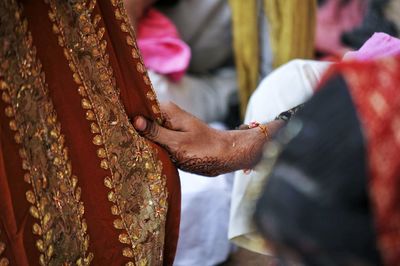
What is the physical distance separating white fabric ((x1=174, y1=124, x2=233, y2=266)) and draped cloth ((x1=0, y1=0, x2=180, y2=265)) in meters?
0.45

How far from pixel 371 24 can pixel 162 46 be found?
564 millimetres

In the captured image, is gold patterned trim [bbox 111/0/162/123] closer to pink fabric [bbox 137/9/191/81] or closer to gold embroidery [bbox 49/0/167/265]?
gold embroidery [bbox 49/0/167/265]

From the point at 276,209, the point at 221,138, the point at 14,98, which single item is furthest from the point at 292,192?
the point at 221,138

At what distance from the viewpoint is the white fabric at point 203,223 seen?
4.58 feet

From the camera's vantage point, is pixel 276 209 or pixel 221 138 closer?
pixel 276 209

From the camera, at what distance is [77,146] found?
83cm

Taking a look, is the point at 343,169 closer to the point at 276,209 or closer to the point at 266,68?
the point at 276,209

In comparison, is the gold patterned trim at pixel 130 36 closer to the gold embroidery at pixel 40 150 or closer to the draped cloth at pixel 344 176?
the gold embroidery at pixel 40 150

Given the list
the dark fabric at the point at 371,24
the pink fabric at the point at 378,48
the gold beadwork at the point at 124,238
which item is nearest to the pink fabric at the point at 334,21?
the dark fabric at the point at 371,24

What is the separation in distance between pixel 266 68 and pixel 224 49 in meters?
0.16

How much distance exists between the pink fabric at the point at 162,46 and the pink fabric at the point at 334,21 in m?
0.44

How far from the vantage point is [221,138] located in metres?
1.00

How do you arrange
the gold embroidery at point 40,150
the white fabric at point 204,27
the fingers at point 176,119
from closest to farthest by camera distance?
the gold embroidery at point 40,150 → the fingers at point 176,119 → the white fabric at point 204,27

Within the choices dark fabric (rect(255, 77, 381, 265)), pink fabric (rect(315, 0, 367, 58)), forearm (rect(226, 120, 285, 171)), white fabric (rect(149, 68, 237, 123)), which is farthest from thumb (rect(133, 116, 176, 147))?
pink fabric (rect(315, 0, 367, 58))
